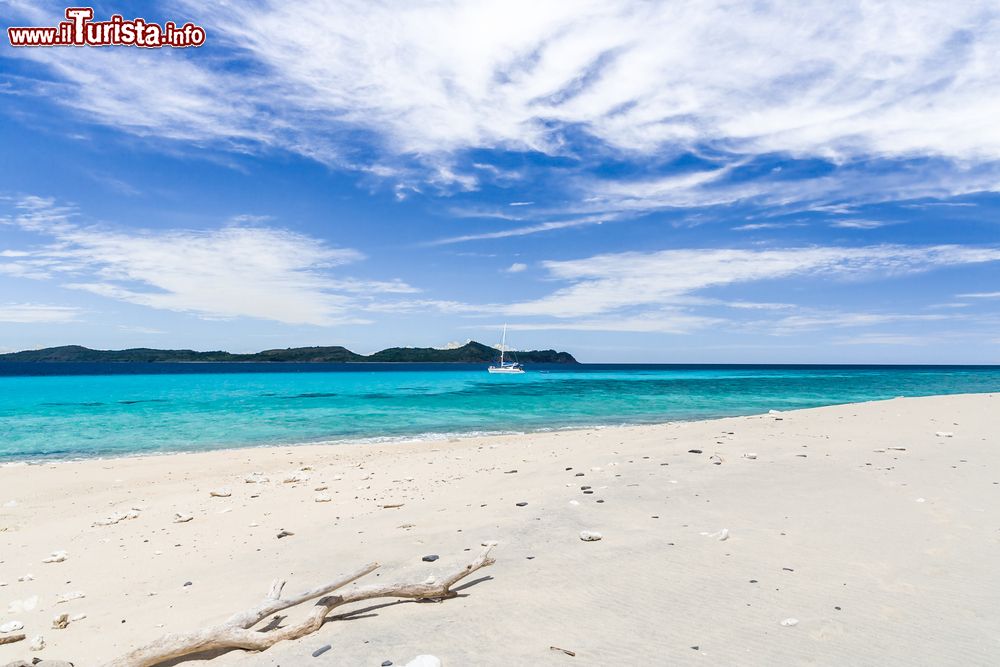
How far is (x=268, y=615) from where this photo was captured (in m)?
4.84

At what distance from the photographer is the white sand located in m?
4.48

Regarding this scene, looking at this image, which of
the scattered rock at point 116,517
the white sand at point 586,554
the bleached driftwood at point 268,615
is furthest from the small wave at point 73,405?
the bleached driftwood at point 268,615

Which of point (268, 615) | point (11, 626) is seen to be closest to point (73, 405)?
point (11, 626)

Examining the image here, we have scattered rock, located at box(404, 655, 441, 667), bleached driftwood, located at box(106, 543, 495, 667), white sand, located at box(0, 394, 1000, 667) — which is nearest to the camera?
scattered rock, located at box(404, 655, 441, 667)

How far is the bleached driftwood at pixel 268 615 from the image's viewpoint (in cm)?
416

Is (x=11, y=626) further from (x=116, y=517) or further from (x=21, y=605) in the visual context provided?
(x=116, y=517)

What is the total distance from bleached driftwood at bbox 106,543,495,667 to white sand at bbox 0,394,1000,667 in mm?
125

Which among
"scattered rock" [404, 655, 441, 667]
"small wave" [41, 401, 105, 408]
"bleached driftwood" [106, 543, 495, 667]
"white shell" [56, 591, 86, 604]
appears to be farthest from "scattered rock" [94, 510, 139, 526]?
"small wave" [41, 401, 105, 408]

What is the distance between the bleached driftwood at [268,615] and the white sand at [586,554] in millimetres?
125

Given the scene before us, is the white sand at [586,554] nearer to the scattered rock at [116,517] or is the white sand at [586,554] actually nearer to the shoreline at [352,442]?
the scattered rock at [116,517]

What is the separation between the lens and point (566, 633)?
455 centimetres

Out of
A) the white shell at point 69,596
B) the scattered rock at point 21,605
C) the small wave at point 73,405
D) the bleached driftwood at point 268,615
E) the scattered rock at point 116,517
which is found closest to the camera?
the bleached driftwood at point 268,615

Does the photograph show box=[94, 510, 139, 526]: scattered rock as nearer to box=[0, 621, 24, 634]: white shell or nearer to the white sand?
the white sand

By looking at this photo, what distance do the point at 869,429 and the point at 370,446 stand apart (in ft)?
52.6
